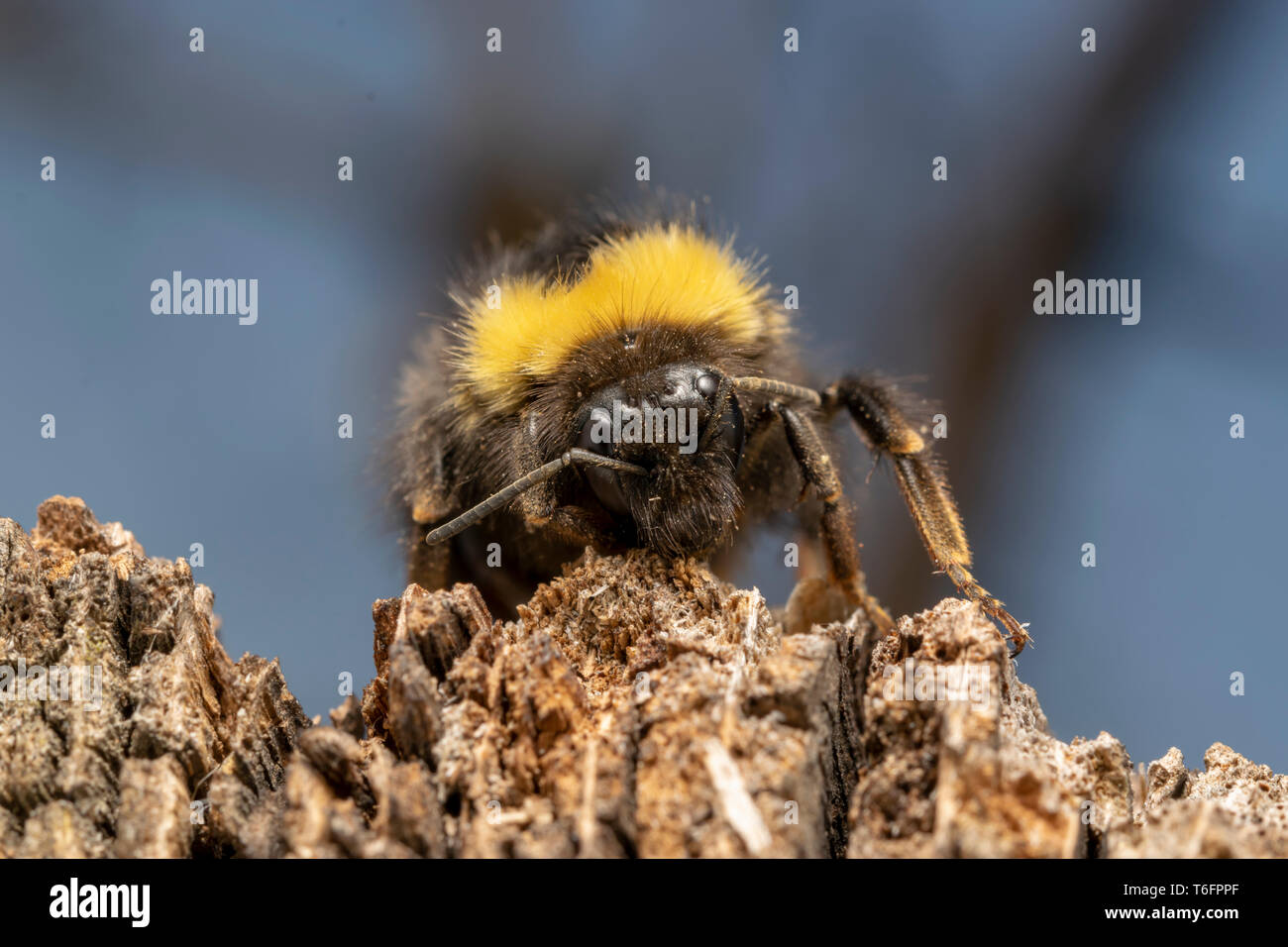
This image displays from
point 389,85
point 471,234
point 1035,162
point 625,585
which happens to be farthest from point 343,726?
point 1035,162

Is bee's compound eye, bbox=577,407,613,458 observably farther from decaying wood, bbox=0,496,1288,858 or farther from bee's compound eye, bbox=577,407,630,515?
decaying wood, bbox=0,496,1288,858

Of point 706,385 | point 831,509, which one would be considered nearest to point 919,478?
point 831,509

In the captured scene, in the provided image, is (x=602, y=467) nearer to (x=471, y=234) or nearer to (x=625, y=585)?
(x=625, y=585)

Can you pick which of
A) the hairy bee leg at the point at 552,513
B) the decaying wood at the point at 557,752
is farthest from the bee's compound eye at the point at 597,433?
the decaying wood at the point at 557,752

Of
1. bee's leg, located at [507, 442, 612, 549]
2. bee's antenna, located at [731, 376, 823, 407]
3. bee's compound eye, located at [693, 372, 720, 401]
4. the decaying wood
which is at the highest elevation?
bee's antenna, located at [731, 376, 823, 407]

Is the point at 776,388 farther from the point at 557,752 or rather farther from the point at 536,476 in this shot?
the point at 557,752

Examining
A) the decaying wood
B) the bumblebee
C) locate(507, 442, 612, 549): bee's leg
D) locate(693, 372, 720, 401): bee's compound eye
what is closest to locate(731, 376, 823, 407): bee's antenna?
the bumblebee
